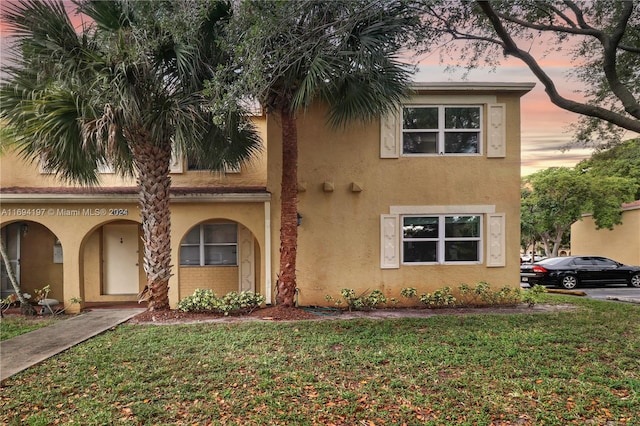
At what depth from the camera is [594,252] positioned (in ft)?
83.3

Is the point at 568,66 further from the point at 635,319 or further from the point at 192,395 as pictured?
the point at 192,395

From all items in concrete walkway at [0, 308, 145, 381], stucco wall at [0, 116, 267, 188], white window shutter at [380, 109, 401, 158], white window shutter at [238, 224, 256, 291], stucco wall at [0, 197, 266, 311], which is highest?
white window shutter at [380, 109, 401, 158]

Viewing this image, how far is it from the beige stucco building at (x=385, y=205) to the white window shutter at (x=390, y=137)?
0.09ft

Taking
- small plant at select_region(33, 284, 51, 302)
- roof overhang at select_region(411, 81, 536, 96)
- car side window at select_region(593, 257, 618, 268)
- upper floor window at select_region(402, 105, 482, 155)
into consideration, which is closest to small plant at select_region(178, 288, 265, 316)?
small plant at select_region(33, 284, 51, 302)

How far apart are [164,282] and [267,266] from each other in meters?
2.64

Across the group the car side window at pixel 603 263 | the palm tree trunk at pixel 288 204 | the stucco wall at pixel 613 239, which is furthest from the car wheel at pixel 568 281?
the palm tree trunk at pixel 288 204

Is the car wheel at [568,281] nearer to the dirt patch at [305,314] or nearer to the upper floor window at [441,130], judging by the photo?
the dirt patch at [305,314]

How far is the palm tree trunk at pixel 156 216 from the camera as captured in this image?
848cm

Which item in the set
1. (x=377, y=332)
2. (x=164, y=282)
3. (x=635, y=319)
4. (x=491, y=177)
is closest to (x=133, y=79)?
(x=164, y=282)

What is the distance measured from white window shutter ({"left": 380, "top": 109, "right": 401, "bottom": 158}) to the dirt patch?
4307 mm

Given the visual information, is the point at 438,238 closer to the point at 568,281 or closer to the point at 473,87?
the point at 473,87

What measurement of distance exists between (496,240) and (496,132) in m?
3.06

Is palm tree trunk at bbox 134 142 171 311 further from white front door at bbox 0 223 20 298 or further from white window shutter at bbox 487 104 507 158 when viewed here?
white window shutter at bbox 487 104 507 158

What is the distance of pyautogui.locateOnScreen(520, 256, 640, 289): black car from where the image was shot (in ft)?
52.0
